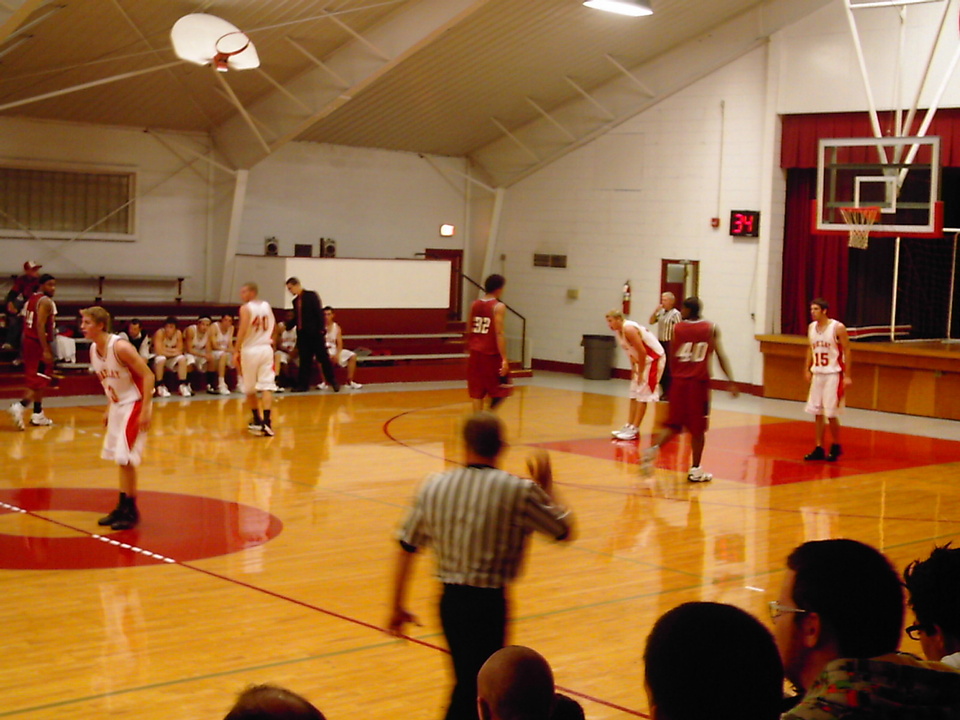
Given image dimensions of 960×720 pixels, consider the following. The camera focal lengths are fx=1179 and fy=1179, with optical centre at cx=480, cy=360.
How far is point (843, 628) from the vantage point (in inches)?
90.7

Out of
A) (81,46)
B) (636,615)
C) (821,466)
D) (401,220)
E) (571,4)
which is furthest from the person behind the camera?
(401,220)

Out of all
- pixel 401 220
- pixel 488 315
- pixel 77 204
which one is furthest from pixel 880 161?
pixel 77 204

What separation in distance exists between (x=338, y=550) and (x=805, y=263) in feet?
43.8

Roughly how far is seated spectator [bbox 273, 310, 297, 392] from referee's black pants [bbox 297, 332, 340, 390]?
0.24 m

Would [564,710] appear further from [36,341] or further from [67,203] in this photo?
[67,203]

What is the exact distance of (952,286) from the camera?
20.7 m

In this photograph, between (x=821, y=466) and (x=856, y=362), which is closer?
(x=821, y=466)

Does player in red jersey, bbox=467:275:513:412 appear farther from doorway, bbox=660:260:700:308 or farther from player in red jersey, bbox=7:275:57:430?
doorway, bbox=660:260:700:308

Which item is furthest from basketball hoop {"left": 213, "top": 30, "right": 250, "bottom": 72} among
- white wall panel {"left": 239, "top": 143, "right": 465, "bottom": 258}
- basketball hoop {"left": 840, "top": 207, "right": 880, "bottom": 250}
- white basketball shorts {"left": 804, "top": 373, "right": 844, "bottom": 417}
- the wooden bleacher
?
basketball hoop {"left": 840, "top": 207, "right": 880, "bottom": 250}

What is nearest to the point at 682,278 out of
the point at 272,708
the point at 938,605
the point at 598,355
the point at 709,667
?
the point at 598,355

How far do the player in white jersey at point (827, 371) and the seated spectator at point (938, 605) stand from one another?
10808 millimetres

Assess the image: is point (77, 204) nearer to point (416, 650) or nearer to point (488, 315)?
point (488, 315)

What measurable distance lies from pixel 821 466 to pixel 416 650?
7879mm

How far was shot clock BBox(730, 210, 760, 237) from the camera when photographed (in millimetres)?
20031
